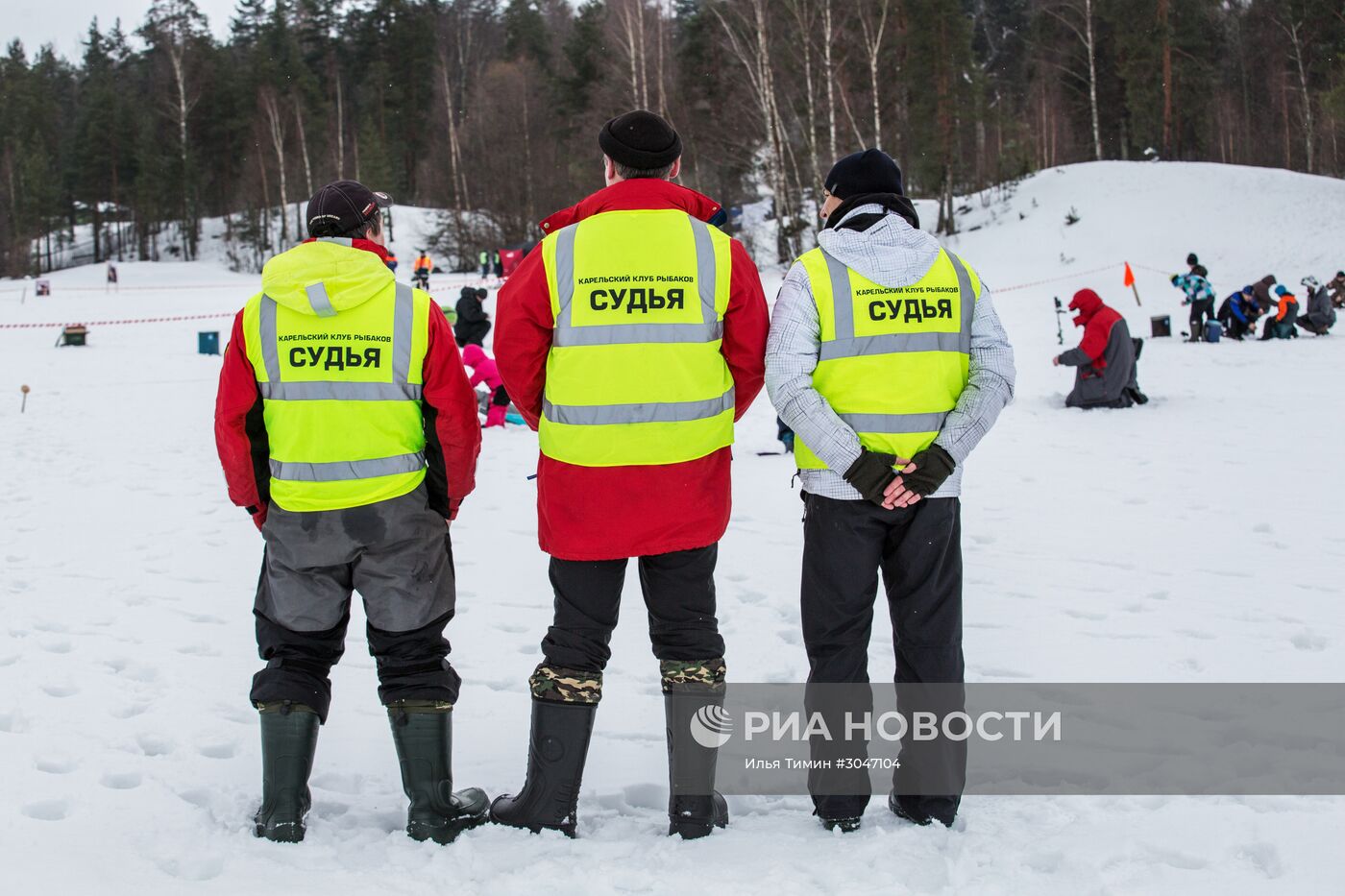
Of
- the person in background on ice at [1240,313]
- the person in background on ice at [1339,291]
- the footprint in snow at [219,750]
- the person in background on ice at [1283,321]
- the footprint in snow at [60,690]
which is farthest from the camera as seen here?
the person in background on ice at [1339,291]

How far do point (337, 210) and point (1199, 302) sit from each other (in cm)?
1314

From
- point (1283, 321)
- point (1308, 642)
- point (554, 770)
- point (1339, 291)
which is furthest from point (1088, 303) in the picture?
point (1339, 291)

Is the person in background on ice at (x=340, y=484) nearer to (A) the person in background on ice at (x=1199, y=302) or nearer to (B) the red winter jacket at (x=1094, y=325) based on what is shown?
(B) the red winter jacket at (x=1094, y=325)

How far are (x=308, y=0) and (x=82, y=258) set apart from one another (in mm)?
15188

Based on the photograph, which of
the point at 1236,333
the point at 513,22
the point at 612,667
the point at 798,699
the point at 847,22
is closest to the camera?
the point at 798,699

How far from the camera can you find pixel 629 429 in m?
2.43

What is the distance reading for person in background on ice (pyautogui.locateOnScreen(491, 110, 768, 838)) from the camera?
2428 millimetres

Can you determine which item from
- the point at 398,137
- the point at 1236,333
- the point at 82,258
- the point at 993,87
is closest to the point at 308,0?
the point at 398,137

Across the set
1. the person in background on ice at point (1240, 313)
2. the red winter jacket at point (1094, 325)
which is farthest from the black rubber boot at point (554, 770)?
the person in background on ice at point (1240, 313)

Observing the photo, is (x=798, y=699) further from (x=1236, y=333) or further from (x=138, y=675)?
(x=1236, y=333)

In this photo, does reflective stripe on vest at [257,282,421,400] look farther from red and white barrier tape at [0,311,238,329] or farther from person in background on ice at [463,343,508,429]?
red and white barrier tape at [0,311,238,329]

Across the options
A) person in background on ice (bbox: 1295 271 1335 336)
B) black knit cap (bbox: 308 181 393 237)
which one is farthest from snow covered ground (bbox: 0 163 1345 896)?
person in background on ice (bbox: 1295 271 1335 336)

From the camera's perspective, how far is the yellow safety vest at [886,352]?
8.23 ft

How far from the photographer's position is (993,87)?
4416 centimetres
